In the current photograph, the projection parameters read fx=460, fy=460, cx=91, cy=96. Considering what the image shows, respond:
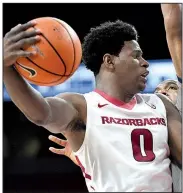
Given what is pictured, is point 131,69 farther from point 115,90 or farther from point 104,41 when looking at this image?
point 104,41

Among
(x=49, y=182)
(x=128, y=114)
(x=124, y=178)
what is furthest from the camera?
(x=49, y=182)

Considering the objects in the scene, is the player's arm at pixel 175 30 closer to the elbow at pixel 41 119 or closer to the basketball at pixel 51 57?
the basketball at pixel 51 57

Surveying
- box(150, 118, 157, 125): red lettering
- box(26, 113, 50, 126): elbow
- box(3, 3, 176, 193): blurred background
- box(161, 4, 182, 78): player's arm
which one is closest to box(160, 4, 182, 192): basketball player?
box(161, 4, 182, 78): player's arm

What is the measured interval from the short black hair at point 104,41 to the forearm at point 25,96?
0.56 meters

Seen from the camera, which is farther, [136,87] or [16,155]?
[16,155]

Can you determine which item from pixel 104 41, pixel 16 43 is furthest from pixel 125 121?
pixel 16 43

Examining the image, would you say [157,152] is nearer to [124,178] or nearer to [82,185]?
[124,178]

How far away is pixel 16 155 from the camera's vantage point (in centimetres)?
643

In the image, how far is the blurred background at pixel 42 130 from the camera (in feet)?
19.5

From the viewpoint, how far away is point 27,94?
173cm

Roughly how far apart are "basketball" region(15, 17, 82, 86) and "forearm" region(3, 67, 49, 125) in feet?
0.25

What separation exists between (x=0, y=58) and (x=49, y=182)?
4.79 m

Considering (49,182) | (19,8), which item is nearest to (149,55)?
(19,8)

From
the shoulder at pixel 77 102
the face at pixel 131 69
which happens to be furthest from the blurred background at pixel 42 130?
the shoulder at pixel 77 102
